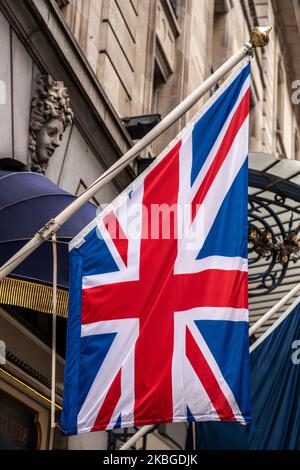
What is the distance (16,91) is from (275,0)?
2625cm

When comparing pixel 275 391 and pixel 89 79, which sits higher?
pixel 89 79

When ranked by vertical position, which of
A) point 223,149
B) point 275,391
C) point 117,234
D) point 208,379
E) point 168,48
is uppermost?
point 168,48

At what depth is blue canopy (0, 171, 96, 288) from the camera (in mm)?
10630

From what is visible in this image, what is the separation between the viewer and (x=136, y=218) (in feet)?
28.7

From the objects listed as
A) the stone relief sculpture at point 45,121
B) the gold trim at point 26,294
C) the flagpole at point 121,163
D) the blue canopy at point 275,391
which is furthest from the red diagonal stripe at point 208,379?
the blue canopy at point 275,391

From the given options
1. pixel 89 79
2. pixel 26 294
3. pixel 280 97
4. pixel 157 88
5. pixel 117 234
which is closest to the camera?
pixel 117 234

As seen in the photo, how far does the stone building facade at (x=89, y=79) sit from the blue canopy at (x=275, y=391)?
2792 mm

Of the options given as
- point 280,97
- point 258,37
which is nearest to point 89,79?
point 258,37

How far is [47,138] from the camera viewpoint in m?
13.2

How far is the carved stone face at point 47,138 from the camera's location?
13.1 metres

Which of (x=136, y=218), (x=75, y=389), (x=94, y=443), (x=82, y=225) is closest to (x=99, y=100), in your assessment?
(x=82, y=225)

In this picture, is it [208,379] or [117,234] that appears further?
[117,234]

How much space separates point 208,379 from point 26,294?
285 cm

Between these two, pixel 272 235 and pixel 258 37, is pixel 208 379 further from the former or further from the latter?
pixel 272 235
